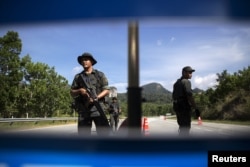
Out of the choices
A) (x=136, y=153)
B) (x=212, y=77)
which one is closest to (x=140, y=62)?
(x=212, y=77)

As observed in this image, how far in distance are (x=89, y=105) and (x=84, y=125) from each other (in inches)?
5.7

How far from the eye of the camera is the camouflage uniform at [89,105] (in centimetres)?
171

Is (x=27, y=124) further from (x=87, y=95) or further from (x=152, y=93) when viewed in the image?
(x=152, y=93)

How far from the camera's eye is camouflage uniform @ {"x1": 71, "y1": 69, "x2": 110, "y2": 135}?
1.71 m

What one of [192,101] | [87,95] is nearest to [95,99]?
[87,95]

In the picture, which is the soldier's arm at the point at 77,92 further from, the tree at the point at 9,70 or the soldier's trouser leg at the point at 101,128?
the tree at the point at 9,70

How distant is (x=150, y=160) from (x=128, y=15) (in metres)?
0.82

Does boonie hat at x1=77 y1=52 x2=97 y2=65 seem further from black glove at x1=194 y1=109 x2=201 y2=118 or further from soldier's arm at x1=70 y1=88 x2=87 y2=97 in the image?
black glove at x1=194 y1=109 x2=201 y2=118

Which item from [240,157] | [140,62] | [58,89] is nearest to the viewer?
[140,62]

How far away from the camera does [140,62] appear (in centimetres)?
151

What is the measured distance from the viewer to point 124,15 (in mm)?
1572

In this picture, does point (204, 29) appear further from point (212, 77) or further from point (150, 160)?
point (150, 160)

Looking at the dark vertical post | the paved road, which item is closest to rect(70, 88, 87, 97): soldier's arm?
the dark vertical post

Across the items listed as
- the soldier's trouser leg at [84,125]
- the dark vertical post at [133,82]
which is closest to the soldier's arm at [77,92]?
the soldier's trouser leg at [84,125]
